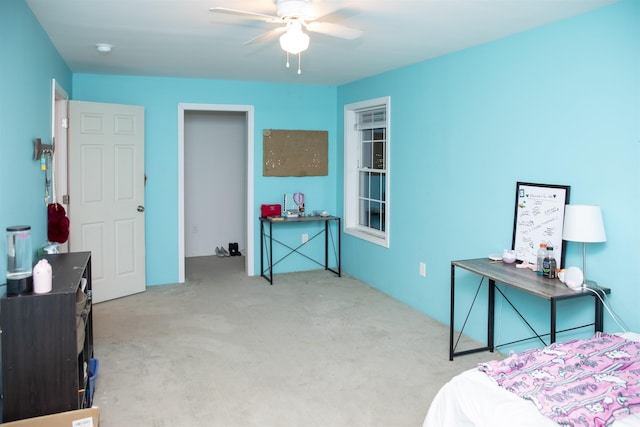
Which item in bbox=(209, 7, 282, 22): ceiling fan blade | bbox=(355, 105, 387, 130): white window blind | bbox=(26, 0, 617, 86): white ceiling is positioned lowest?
bbox=(355, 105, 387, 130): white window blind

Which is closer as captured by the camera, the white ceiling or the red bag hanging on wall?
the white ceiling

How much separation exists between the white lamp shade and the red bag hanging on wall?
347 cm

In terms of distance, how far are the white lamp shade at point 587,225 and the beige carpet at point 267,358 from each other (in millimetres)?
1265

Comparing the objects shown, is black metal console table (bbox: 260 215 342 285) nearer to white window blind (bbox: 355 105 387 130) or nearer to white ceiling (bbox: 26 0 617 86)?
white window blind (bbox: 355 105 387 130)

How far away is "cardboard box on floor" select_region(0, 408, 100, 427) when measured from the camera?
7.55 ft

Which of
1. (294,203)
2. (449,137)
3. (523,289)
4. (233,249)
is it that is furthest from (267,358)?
(233,249)

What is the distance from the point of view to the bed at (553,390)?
182cm

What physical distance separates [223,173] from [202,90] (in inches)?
75.3

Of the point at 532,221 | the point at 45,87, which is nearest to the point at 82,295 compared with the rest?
the point at 45,87

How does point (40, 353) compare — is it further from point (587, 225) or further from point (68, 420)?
point (587, 225)

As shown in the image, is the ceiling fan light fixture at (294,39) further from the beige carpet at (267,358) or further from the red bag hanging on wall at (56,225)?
the red bag hanging on wall at (56,225)

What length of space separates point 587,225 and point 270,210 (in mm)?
3836

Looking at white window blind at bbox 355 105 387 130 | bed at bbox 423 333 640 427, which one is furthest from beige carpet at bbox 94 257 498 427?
white window blind at bbox 355 105 387 130

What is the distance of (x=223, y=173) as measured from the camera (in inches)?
297
